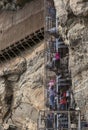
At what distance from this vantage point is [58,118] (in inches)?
622

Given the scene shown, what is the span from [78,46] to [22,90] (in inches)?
226

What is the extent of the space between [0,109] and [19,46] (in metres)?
3.29

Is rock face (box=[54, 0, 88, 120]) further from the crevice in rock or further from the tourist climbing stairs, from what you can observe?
the crevice in rock

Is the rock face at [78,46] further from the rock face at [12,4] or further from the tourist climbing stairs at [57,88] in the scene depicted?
the rock face at [12,4]

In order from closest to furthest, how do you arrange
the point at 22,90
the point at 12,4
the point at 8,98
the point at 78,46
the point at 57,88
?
the point at 78,46 < the point at 57,88 < the point at 22,90 < the point at 8,98 < the point at 12,4

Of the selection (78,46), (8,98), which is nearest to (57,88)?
(78,46)

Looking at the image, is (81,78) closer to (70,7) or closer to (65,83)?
(65,83)

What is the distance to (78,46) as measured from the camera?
15.2m

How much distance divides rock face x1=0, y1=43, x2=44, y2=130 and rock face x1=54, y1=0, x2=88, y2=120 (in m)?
3.90

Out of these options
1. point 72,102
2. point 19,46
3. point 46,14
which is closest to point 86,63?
point 72,102

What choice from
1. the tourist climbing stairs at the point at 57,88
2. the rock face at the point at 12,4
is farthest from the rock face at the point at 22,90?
the rock face at the point at 12,4

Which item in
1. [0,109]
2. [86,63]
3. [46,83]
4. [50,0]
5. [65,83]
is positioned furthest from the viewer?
[0,109]

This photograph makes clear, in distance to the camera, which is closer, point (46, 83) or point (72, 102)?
point (72, 102)

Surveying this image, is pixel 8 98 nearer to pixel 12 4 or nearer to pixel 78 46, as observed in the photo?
pixel 12 4
